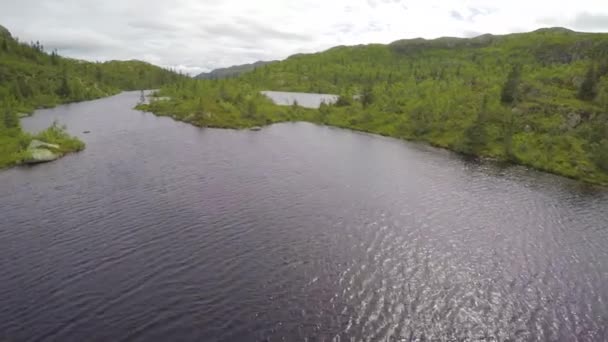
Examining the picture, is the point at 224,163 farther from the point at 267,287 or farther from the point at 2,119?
the point at 2,119

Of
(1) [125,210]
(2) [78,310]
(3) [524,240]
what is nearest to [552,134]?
(3) [524,240]

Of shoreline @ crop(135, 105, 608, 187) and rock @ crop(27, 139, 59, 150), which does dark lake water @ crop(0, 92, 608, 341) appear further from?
rock @ crop(27, 139, 59, 150)

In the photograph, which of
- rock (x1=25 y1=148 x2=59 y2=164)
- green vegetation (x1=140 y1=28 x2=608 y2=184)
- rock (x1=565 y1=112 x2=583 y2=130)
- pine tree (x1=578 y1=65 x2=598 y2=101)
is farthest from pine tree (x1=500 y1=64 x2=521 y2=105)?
rock (x1=25 y1=148 x2=59 y2=164)

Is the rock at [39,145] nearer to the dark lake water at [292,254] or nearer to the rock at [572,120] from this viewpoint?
the dark lake water at [292,254]

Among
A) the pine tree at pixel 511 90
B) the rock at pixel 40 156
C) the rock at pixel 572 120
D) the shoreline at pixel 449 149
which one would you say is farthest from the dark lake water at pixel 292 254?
the pine tree at pixel 511 90

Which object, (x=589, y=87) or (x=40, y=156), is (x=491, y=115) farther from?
(x=40, y=156)
